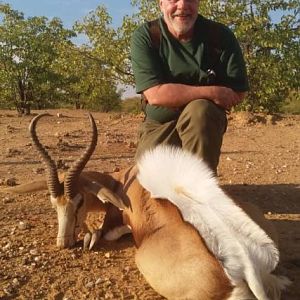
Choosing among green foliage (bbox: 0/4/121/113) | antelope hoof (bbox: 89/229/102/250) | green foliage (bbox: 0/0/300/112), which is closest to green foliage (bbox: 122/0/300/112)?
green foliage (bbox: 0/0/300/112)

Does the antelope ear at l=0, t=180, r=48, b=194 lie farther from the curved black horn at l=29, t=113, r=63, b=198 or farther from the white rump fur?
the white rump fur

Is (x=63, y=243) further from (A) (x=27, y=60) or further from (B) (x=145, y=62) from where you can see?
(A) (x=27, y=60)

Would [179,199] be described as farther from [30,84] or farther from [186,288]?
[30,84]

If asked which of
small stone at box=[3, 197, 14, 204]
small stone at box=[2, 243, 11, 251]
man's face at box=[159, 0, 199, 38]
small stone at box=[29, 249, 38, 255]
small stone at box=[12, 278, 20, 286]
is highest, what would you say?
man's face at box=[159, 0, 199, 38]

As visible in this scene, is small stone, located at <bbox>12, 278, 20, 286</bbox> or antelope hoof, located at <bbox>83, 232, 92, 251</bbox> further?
antelope hoof, located at <bbox>83, 232, 92, 251</bbox>

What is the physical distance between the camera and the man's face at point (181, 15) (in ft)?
15.4

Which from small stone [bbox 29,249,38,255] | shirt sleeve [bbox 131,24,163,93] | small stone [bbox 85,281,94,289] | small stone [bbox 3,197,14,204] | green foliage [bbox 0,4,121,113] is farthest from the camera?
green foliage [bbox 0,4,121,113]

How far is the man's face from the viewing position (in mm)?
4680

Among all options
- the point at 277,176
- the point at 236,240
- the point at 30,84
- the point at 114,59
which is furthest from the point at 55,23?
the point at 236,240

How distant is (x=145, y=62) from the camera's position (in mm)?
4676

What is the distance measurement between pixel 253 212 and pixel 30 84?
1901 centimetres

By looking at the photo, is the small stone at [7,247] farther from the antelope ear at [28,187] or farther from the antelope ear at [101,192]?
the antelope ear at [101,192]

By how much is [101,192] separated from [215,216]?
1.36m

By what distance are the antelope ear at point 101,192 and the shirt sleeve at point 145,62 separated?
0.98 metres
